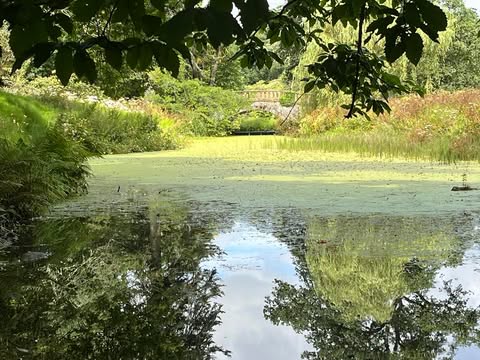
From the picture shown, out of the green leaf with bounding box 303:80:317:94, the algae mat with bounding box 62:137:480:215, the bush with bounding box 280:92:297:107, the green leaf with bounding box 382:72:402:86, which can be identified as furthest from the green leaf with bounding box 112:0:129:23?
the bush with bounding box 280:92:297:107

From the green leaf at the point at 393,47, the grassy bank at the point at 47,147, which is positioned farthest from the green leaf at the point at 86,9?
the grassy bank at the point at 47,147

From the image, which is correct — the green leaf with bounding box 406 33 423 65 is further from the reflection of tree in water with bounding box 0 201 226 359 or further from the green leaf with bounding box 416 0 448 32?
the reflection of tree in water with bounding box 0 201 226 359

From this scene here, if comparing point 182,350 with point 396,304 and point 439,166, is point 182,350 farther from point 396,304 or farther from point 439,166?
point 439,166

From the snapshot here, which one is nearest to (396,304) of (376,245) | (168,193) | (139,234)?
(376,245)

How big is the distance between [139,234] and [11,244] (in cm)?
69

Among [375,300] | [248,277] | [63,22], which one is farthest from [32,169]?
[63,22]

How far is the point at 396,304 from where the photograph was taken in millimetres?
2346

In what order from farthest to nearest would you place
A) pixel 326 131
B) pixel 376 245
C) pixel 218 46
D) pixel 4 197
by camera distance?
1. pixel 326 131
2. pixel 4 197
3. pixel 376 245
4. pixel 218 46

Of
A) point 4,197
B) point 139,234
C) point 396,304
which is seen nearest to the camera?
point 396,304

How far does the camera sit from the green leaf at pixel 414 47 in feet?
3.87

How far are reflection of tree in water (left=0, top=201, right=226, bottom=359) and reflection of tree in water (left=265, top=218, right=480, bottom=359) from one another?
335mm

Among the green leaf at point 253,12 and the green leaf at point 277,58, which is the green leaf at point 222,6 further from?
the green leaf at point 277,58

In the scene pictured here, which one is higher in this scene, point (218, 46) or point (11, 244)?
point (218, 46)

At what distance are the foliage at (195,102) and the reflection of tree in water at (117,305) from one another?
12.5m
